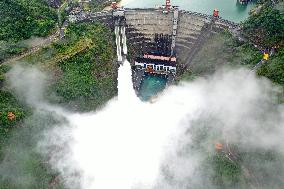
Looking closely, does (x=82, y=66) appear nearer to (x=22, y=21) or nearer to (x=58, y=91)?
(x=58, y=91)

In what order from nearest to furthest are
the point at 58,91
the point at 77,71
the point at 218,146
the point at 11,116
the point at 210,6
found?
1. the point at 218,146
2. the point at 11,116
3. the point at 58,91
4. the point at 77,71
5. the point at 210,6

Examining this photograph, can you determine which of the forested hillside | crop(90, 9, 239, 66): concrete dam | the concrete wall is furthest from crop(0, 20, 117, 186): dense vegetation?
the concrete wall

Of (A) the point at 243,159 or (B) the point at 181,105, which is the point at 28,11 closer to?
(B) the point at 181,105

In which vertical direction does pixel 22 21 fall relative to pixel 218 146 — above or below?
above

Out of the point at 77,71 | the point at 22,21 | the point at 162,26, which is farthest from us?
the point at 162,26

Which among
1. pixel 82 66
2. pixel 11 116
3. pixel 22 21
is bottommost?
pixel 11 116

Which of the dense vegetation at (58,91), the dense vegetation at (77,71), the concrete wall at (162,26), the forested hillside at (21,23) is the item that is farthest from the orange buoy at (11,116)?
the concrete wall at (162,26)

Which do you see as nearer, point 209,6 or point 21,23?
point 21,23

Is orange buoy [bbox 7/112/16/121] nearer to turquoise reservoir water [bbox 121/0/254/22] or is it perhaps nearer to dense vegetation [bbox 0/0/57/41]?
dense vegetation [bbox 0/0/57/41]

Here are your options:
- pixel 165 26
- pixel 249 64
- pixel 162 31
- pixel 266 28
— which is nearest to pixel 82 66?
pixel 162 31
